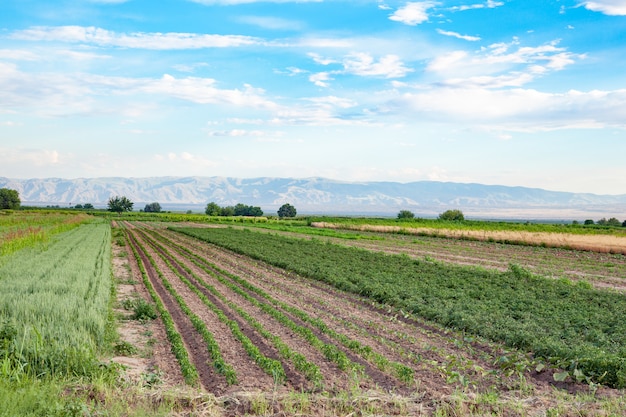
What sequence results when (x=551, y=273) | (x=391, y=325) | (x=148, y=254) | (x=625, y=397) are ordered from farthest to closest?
1. (x=148, y=254)
2. (x=551, y=273)
3. (x=391, y=325)
4. (x=625, y=397)

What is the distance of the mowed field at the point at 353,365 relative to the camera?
25.8 ft

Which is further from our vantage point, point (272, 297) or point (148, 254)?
point (148, 254)

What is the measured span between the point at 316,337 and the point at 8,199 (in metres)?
167

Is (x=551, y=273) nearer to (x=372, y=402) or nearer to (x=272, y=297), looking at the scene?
(x=272, y=297)

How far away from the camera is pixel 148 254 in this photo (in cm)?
3228

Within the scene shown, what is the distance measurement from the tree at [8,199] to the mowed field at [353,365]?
159 m

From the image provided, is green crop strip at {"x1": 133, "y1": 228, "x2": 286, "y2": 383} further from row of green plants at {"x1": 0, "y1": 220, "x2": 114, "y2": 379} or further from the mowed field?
row of green plants at {"x1": 0, "y1": 220, "x2": 114, "y2": 379}

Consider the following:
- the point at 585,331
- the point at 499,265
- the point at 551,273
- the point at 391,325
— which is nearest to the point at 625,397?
the point at 585,331

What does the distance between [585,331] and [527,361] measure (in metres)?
2.93

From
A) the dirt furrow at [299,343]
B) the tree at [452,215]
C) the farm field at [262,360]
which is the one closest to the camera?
the farm field at [262,360]

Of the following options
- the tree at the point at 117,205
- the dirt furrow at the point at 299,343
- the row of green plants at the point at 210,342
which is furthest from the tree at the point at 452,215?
the row of green plants at the point at 210,342

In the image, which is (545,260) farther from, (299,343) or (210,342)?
(210,342)

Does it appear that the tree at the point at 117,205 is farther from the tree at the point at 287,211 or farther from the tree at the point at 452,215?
the tree at the point at 452,215

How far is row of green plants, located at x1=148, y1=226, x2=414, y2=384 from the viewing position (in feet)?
31.8
